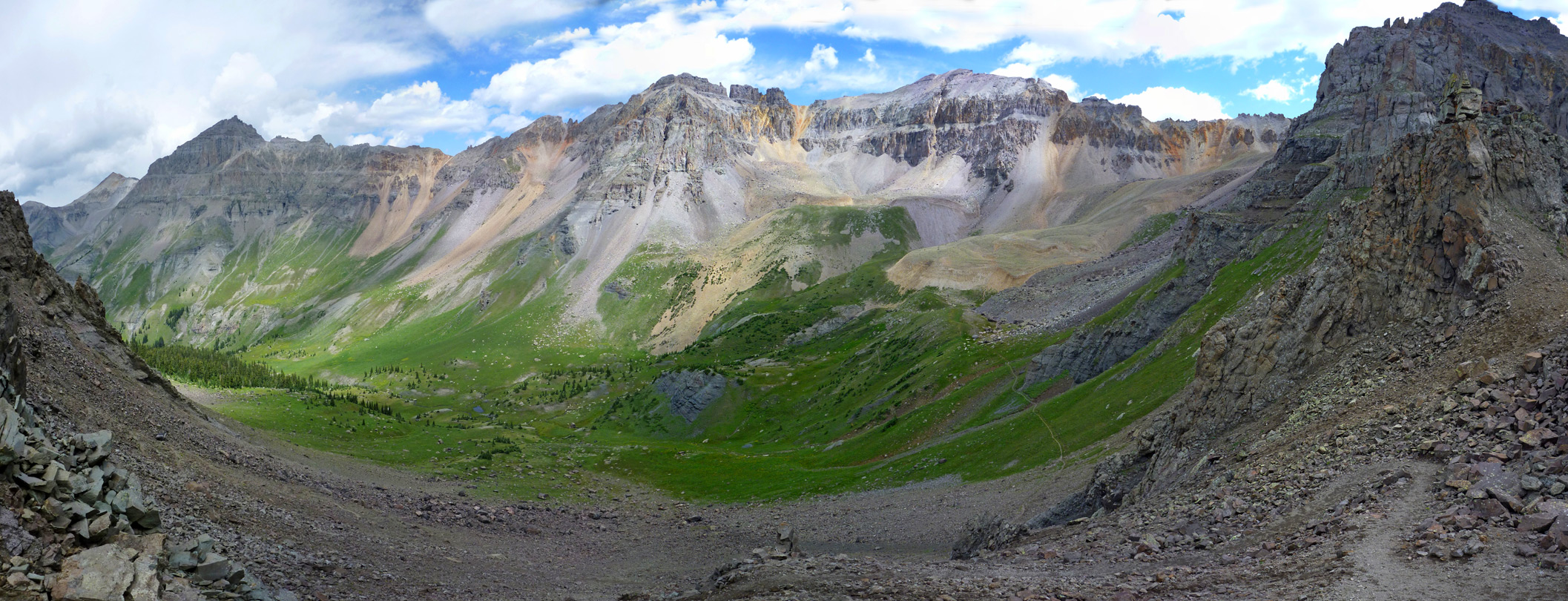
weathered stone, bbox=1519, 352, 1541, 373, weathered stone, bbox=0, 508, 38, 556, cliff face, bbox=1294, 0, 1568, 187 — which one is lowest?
weathered stone, bbox=1519, 352, 1541, 373

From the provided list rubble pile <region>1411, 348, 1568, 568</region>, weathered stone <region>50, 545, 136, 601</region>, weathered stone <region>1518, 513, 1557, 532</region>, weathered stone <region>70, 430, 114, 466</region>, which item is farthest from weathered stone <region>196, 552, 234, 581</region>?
weathered stone <region>1518, 513, 1557, 532</region>

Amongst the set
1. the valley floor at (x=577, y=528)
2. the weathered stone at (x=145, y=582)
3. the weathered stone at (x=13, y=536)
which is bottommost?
the valley floor at (x=577, y=528)

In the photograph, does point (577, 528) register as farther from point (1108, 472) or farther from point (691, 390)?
point (691, 390)

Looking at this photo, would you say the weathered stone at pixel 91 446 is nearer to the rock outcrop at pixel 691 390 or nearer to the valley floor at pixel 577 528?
the valley floor at pixel 577 528

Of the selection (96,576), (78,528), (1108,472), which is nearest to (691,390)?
(1108,472)

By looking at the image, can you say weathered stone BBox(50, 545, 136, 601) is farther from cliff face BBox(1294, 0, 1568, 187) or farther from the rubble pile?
cliff face BBox(1294, 0, 1568, 187)

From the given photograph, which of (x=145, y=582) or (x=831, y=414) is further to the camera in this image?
(x=831, y=414)

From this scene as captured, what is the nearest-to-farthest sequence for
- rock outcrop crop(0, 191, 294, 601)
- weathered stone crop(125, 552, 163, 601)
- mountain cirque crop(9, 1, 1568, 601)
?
1. rock outcrop crop(0, 191, 294, 601)
2. weathered stone crop(125, 552, 163, 601)
3. mountain cirque crop(9, 1, 1568, 601)

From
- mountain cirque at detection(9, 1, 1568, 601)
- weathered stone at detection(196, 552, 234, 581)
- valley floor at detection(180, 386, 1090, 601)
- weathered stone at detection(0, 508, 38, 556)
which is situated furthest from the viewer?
valley floor at detection(180, 386, 1090, 601)

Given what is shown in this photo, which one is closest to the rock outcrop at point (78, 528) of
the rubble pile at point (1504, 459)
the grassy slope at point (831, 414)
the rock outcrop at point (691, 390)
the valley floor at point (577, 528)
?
the valley floor at point (577, 528)

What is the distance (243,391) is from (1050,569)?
3500 inches

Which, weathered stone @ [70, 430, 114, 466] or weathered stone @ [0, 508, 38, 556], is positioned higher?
weathered stone @ [70, 430, 114, 466]

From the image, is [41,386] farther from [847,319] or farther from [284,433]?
[847,319]

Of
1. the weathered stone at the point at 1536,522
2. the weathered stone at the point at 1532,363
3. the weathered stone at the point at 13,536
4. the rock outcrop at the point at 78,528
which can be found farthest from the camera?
the weathered stone at the point at 1532,363
